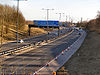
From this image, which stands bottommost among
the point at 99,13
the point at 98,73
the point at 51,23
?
the point at 98,73

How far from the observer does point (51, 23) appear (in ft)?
194

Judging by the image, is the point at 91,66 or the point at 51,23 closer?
the point at 91,66

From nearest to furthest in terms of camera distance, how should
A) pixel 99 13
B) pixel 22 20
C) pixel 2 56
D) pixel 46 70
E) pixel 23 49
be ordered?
pixel 46 70 < pixel 2 56 < pixel 23 49 < pixel 22 20 < pixel 99 13

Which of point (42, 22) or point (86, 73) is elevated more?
point (42, 22)

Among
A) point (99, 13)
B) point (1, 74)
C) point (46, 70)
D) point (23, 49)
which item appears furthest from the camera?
point (99, 13)

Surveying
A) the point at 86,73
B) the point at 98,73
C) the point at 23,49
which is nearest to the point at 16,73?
the point at 86,73

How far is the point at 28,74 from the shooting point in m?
15.4

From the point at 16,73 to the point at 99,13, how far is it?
8086 cm

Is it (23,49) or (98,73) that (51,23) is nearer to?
(23,49)

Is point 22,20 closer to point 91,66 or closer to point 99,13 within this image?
point 99,13

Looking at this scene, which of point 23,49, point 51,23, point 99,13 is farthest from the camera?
point 99,13

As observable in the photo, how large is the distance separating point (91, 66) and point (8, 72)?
11850 mm

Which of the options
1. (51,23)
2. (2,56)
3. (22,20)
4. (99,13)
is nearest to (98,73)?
(2,56)

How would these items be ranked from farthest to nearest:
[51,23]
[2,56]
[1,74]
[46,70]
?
[51,23], [2,56], [46,70], [1,74]
